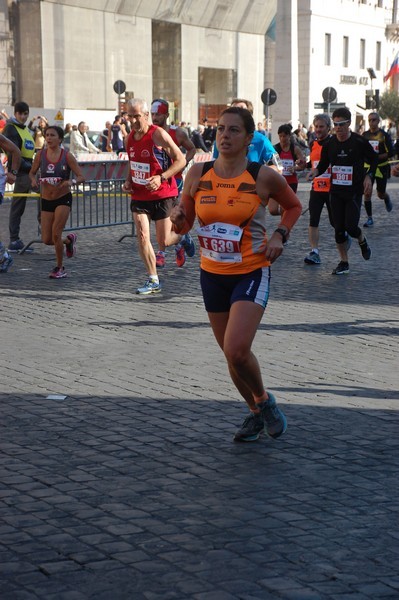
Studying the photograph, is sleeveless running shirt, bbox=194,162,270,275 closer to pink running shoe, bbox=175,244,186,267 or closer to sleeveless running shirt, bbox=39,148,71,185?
pink running shoe, bbox=175,244,186,267

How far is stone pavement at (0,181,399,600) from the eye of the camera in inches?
157

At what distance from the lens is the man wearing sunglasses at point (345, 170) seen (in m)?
11.8

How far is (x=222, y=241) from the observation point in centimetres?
556

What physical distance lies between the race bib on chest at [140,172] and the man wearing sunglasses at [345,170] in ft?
7.45

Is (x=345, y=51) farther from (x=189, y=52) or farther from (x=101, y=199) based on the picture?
(x=101, y=199)

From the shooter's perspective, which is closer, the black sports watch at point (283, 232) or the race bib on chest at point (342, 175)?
the black sports watch at point (283, 232)

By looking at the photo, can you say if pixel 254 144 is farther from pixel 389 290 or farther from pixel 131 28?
pixel 131 28

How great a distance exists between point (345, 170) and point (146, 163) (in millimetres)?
2377

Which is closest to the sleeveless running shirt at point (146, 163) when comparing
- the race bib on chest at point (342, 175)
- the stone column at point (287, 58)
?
the race bib on chest at point (342, 175)

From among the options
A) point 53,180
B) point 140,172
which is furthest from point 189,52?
point 140,172

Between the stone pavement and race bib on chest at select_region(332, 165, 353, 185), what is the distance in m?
2.17

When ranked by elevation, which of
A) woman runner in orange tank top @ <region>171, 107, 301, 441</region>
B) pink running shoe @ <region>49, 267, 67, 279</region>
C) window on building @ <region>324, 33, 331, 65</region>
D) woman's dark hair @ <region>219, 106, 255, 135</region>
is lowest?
pink running shoe @ <region>49, 267, 67, 279</region>

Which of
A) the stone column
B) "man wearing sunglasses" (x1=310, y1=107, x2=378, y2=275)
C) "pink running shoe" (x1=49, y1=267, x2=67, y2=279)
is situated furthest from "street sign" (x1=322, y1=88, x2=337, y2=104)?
"pink running shoe" (x1=49, y1=267, x2=67, y2=279)

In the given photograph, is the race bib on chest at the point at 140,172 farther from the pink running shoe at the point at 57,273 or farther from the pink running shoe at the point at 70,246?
the pink running shoe at the point at 70,246
